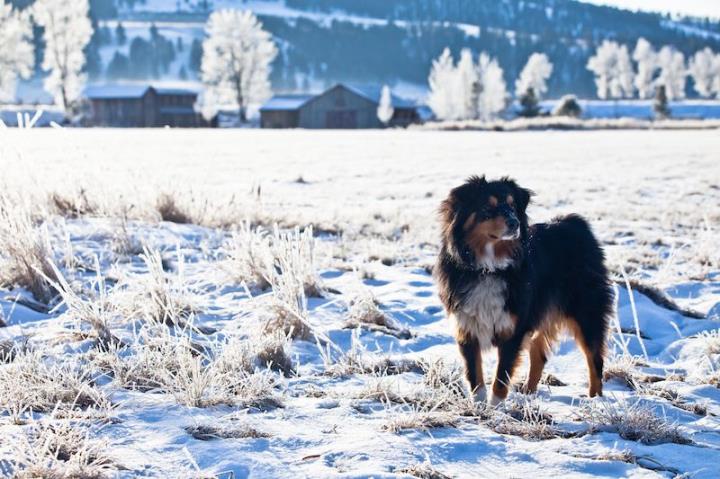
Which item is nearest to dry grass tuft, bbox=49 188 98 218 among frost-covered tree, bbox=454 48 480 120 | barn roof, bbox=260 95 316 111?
barn roof, bbox=260 95 316 111

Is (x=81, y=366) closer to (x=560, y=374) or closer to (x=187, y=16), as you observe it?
(x=560, y=374)

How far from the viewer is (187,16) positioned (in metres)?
190

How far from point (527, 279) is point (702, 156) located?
819 inches

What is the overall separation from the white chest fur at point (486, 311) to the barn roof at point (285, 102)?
7000cm

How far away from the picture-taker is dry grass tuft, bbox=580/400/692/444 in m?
3.28

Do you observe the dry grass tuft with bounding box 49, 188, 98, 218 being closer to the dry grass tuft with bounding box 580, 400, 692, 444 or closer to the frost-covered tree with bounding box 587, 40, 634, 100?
the dry grass tuft with bounding box 580, 400, 692, 444

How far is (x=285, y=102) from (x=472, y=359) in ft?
237

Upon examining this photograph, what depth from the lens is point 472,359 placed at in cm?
394

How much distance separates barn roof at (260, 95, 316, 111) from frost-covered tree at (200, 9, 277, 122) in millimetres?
3365

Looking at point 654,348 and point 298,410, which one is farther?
point 654,348

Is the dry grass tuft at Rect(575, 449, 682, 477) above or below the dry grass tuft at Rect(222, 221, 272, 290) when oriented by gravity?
below

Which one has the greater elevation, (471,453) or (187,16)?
(187,16)

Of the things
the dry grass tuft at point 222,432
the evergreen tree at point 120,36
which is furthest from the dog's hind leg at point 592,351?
the evergreen tree at point 120,36

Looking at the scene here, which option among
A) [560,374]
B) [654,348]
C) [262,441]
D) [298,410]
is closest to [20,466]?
[262,441]
